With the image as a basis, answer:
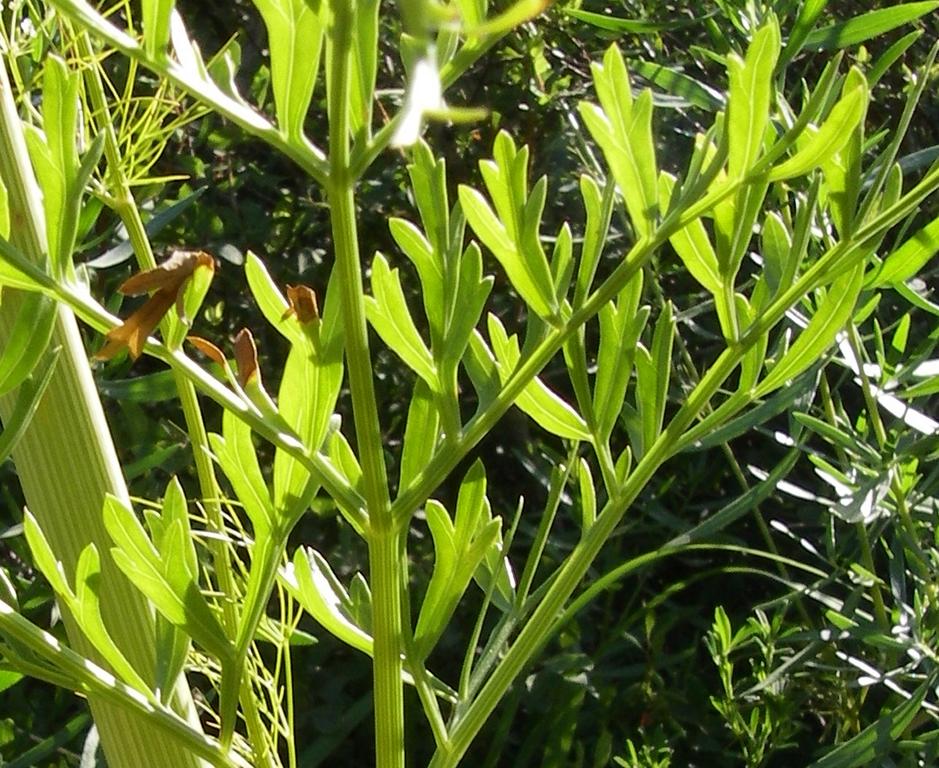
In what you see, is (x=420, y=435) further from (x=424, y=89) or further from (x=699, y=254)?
(x=424, y=89)

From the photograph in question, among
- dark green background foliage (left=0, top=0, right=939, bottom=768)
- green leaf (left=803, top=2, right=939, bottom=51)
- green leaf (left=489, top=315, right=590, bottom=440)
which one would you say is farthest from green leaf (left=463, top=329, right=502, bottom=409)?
dark green background foliage (left=0, top=0, right=939, bottom=768)

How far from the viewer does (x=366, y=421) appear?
27cm

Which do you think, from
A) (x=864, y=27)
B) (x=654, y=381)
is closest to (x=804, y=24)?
(x=864, y=27)

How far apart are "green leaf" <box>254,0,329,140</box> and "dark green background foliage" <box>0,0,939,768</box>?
1.37ft

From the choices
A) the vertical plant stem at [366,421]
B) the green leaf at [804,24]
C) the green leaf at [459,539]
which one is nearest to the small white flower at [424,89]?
the vertical plant stem at [366,421]

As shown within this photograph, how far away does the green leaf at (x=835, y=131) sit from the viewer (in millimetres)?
240

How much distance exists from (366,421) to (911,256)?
0.18 m

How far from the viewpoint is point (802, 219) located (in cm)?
30

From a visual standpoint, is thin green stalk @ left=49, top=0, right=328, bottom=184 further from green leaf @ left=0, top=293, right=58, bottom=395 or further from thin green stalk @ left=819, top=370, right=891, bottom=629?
thin green stalk @ left=819, top=370, right=891, bottom=629

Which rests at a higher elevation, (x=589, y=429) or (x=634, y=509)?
(x=589, y=429)

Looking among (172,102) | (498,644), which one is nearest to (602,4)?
(172,102)

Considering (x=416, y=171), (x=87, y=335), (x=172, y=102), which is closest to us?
(x=416, y=171)

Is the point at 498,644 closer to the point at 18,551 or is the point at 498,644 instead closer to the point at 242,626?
the point at 242,626

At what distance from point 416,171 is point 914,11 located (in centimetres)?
24
